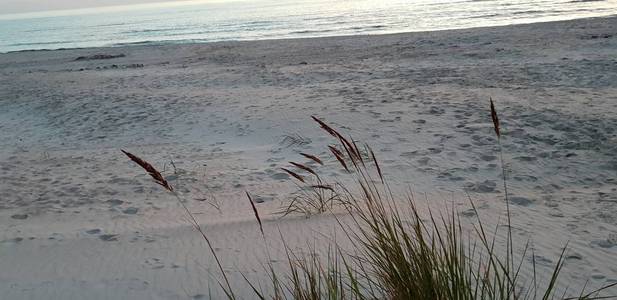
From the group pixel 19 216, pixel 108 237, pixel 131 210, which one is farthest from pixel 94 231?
pixel 19 216

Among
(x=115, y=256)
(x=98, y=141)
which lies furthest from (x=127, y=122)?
(x=115, y=256)

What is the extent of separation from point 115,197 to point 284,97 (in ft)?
17.8

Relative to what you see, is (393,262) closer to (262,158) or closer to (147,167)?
(147,167)

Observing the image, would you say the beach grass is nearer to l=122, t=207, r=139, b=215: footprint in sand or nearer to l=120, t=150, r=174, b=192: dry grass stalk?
l=120, t=150, r=174, b=192: dry grass stalk

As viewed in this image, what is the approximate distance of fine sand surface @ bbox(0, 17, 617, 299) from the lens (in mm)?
3717

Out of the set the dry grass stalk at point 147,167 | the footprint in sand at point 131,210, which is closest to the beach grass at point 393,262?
the dry grass stalk at point 147,167

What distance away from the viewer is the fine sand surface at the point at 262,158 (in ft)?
12.2

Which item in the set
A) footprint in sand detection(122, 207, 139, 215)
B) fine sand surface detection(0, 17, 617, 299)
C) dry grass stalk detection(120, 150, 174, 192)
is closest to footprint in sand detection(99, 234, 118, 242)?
fine sand surface detection(0, 17, 617, 299)

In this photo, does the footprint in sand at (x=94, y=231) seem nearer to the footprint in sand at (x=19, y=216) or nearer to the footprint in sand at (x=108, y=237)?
the footprint in sand at (x=108, y=237)

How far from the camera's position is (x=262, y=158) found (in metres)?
6.64

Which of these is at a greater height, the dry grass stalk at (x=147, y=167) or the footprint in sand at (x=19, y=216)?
the dry grass stalk at (x=147, y=167)

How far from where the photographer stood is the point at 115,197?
5309 millimetres

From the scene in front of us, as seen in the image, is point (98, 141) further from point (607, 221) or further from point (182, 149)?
point (607, 221)

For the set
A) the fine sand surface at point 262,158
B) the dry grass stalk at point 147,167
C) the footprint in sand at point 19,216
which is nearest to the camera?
the dry grass stalk at point 147,167
